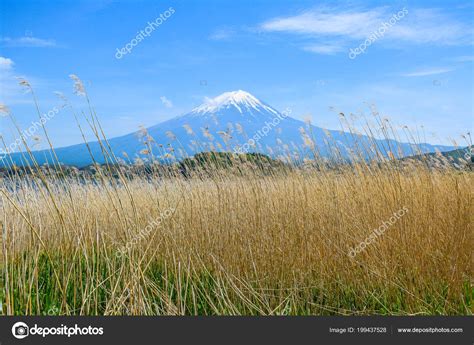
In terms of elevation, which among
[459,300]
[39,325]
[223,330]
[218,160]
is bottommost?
[459,300]

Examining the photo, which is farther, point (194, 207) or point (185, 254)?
point (194, 207)

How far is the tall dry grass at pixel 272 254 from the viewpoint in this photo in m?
3.01

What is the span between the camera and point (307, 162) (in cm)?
491

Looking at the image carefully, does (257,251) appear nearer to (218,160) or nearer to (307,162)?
(307,162)

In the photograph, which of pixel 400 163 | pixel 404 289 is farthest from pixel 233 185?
pixel 404 289

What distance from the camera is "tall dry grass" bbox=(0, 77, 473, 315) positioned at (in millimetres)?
3014

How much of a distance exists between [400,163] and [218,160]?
2125 millimetres

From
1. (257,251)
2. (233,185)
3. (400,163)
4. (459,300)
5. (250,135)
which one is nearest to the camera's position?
(459,300)

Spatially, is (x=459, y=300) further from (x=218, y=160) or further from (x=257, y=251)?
(x=218, y=160)

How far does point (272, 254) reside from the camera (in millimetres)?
3639

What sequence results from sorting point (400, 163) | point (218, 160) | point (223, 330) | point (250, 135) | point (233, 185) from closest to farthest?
point (223, 330) < point (400, 163) < point (233, 185) < point (218, 160) < point (250, 135)

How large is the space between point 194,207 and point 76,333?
7.68 ft

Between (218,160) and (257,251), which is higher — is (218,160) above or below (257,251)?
above

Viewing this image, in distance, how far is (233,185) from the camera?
15.5ft
